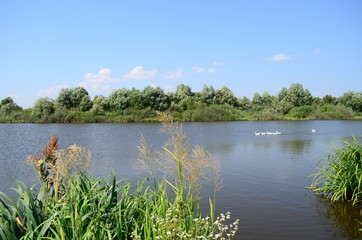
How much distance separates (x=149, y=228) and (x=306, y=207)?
5.79m

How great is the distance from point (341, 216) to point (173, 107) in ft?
213

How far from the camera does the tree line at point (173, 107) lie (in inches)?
2633

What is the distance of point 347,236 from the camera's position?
653cm

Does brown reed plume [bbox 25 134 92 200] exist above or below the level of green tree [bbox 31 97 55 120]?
below

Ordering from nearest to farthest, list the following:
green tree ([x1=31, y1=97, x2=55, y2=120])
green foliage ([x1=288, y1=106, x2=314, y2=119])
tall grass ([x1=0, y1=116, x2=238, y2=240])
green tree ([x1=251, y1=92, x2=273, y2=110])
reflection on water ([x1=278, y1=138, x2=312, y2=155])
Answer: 1. tall grass ([x1=0, y1=116, x2=238, y2=240])
2. reflection on water ([x1=278, y1=138, x2=312, y2=155])
3. green tree ([x1=31, y1=97, x2=55, y2=120])
4. green foliage ([x1=288, y1=106, x2=314, y2=119])
5. green tree ([x1=251, y1=92, x2=273, y2=110])

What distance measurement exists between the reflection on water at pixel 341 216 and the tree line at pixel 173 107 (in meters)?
55.5

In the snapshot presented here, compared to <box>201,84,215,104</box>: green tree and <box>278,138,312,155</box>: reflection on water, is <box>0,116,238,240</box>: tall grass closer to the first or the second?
<box>278,138,312,155</box>: reflection on water

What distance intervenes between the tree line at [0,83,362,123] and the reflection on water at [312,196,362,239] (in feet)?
182

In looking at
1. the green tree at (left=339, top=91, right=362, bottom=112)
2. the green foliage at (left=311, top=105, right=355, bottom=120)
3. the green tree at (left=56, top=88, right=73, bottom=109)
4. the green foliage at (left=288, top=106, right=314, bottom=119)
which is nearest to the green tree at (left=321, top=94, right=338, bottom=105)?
the green tree at (left=339, top=91, right=362, bottom=112)

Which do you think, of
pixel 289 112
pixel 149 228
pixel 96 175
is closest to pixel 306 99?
pixel 289 112

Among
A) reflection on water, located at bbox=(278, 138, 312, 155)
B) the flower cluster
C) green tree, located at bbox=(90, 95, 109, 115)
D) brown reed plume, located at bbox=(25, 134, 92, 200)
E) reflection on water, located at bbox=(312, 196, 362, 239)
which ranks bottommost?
reflection on water, located at bbox=(312, 196, 362, 239)

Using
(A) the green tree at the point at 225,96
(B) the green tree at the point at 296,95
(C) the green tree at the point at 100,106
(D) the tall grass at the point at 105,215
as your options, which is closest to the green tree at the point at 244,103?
(A) the green tree at the point at 225,96

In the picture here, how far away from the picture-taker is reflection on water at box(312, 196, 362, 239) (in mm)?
6734

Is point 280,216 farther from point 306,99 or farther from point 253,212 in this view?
point 306,99
